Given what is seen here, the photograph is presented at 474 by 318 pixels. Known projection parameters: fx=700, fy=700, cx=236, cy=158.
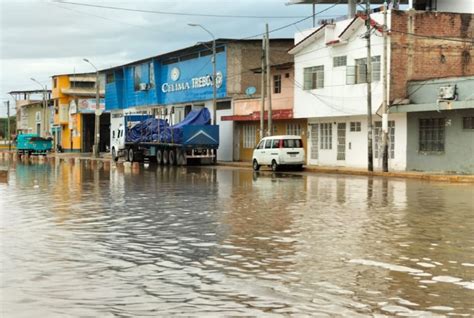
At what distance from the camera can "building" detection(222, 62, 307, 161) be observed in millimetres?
46625

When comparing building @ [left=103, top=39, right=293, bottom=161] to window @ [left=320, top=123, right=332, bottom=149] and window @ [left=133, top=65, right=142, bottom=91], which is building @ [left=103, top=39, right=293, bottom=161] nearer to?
window @ [left=133, top=65, right=142, bottom=91]

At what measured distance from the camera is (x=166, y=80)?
6650cm

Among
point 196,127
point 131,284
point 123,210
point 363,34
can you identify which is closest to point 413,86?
point 363,34

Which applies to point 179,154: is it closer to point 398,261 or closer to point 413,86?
point 413,86

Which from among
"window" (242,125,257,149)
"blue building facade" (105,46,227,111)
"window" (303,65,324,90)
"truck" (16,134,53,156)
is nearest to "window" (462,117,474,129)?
"window" (303,65,324,90)

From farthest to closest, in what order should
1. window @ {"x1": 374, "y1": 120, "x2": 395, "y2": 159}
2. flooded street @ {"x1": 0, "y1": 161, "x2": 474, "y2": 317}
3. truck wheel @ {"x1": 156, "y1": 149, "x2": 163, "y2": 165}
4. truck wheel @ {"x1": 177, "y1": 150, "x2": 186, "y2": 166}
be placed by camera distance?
truck wheel @ {"x1": 156, "y1": 149, "x2": 163, "y2": 165} → truck wheel @ {"x1": 177, "y1": 150, "x2": 186, "y2": 166} → window @ {"x1": 374, "y1": 120, "x2": 395, "y2": 159} → flooded street @ {"x1": 0, "y1": 161, "x2": 474, "y2": 317}

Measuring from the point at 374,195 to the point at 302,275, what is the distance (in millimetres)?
12948

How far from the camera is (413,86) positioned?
119ft

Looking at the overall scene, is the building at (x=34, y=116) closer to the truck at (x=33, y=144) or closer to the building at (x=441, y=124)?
the truck at (x=33, y=144)

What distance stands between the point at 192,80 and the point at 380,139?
25696 mm

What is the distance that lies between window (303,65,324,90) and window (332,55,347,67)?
1368 millimetres

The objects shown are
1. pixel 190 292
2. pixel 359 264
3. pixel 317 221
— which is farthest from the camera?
pixel 317 221

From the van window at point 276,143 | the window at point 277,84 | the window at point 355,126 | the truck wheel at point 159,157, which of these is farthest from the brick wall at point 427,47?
the truck wheel at point 159,157

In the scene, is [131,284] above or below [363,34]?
below
